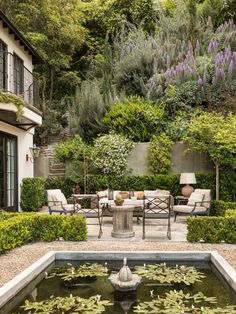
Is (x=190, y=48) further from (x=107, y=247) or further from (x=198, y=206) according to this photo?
(x=107, y=247)

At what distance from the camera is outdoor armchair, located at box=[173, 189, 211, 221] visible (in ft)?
36.1

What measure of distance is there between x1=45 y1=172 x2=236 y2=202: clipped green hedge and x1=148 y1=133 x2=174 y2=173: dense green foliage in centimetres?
42

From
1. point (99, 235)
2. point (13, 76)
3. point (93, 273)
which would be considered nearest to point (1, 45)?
point (13, 76)

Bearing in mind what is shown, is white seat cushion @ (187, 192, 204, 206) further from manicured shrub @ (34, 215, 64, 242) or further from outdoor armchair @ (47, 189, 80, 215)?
manicured shrub @ (34, 215, 64, 242)

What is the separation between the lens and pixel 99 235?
9352 millimetres

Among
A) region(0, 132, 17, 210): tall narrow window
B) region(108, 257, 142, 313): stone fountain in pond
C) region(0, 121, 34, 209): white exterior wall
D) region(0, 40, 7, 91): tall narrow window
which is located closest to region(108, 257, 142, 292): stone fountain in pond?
region(108, 257, 142, 313): stone fountain in pond

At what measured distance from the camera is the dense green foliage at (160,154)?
14.9 metres

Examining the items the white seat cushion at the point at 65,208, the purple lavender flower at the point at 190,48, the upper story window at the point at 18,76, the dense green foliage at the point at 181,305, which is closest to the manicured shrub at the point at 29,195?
the white seat cushion at the point at 65,208

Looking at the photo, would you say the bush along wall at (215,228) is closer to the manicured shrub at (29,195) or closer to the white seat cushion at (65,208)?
the white seat cushion at (65,208)

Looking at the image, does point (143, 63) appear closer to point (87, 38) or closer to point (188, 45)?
point (188, 45)

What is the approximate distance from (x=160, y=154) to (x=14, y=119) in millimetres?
5688

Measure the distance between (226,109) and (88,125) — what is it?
6023 mm

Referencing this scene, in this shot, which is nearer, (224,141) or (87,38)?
→ (224,141)

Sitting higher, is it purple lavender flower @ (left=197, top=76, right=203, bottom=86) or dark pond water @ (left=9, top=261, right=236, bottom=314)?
purple lavender flower @ (left=197, top=76, right=203, bottom=86)
